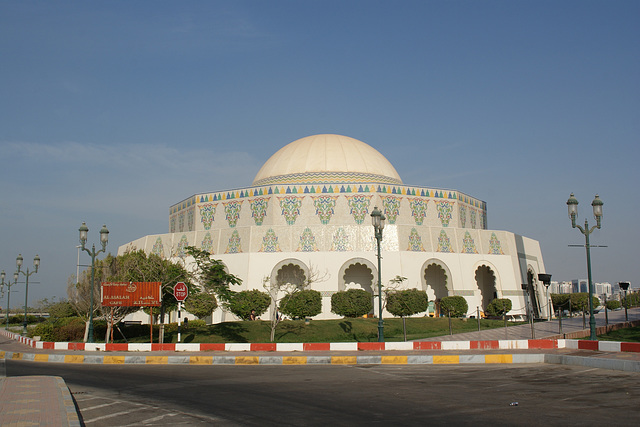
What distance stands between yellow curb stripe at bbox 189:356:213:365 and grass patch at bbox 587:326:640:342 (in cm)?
1362

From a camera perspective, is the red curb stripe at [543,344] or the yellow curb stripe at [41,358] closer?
the red curb stripe at [543,344]

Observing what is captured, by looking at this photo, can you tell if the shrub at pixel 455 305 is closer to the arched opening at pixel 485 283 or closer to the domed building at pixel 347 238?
the domed building at pixel 347 238

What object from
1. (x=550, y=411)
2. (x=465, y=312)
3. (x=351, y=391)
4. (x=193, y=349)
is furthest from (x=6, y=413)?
(x=465, y=312)

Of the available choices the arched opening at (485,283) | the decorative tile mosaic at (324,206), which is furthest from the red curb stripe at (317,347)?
the arched opening at (485,283)

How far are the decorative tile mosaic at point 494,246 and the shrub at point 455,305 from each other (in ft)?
20.7

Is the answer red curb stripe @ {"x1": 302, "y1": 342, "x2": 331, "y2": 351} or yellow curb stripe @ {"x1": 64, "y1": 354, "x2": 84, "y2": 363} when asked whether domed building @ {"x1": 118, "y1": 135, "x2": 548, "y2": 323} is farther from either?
yellow curb stripe @ {"x1": 64, "y1": 354, "x2": 84, "y2": 363}

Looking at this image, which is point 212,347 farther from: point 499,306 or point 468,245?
point 468,245

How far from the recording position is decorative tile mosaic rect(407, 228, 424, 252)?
1427 inches

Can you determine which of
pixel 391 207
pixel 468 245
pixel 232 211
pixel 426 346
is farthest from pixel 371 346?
pixel 232 211

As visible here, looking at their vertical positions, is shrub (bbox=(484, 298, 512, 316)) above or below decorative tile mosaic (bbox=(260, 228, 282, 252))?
below

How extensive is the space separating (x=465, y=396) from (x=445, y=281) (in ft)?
99.9

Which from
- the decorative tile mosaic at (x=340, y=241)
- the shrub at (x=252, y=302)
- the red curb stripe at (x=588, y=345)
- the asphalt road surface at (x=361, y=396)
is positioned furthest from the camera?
the decorative tile mosaic at (x=340, y=241)

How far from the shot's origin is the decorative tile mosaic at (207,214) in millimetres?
39781

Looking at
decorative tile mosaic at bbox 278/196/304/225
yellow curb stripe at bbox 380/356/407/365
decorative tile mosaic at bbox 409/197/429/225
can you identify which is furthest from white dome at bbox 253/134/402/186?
yellow curb stripe at bbox 380/356/407/365
